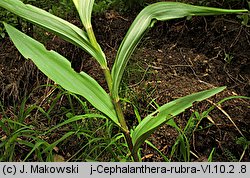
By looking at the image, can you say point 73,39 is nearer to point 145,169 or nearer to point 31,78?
point 145,169

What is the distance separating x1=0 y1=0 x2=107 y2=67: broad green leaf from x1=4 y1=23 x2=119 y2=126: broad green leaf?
0.06 meters

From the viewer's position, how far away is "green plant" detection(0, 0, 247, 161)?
2.87 ft

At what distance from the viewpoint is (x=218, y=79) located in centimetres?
142

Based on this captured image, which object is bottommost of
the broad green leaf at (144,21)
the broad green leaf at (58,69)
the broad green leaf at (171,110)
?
the broad green leaf at (171,110)

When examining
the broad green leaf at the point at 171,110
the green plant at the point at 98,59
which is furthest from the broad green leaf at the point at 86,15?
the broad green leaf at the point at 171,110

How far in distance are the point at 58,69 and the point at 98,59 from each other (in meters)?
0.10

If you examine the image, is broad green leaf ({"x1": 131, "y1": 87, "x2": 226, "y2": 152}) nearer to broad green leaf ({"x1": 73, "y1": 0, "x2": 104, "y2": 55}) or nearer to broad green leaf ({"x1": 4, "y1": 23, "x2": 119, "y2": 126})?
broad green leaf ({"x1": 4, "y1": 23, "x2": 119, "y2": 126})

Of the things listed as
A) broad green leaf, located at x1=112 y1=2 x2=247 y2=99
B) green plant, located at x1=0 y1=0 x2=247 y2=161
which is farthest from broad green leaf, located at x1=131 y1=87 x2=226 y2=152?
broad green leaf, located at x1=112 y1=2 x2=247 y2=99

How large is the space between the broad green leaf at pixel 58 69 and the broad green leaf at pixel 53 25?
55 mm

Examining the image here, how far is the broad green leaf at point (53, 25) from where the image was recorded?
925mm

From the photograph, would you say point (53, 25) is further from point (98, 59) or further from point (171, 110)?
point (171, 110)

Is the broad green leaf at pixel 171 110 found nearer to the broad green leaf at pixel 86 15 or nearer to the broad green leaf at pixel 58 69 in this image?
the broad green leaf at pixel 58 69

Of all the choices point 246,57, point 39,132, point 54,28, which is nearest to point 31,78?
point 39,132

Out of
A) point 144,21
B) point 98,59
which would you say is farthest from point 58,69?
point 144,21
